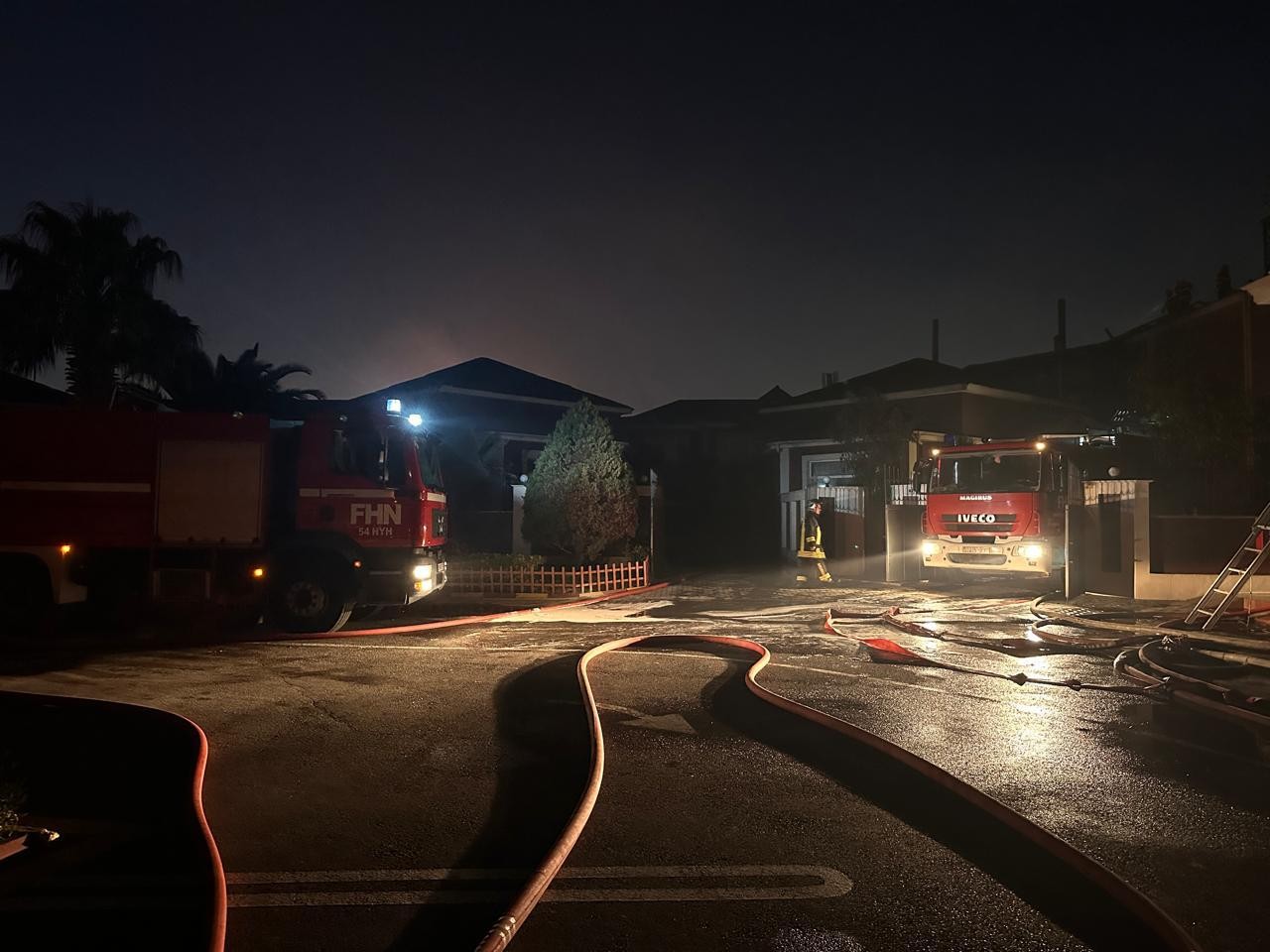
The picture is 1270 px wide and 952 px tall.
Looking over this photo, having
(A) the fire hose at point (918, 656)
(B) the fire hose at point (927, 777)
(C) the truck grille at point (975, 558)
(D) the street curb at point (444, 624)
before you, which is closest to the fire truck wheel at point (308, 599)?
(D) the street curb at point (444, 624)

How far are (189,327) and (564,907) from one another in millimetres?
20714

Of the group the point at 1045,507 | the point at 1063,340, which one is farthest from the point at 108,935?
the point at 1063,340

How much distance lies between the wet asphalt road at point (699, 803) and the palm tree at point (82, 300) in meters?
12.3

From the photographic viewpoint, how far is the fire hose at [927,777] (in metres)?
3.29

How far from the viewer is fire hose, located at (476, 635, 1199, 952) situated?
10.8 ft

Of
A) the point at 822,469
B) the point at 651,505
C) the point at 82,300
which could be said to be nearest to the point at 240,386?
the point at 82,300

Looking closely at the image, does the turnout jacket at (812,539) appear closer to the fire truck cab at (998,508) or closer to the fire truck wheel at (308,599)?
the fire truck cab at (998,508)

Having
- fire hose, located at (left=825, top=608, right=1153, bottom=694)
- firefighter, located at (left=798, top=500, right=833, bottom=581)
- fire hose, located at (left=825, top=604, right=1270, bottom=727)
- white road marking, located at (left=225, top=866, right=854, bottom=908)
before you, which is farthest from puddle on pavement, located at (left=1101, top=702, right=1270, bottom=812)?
firefighter, located at (left=798, top=500, right=833, bottom=581)

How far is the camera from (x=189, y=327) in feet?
68.9

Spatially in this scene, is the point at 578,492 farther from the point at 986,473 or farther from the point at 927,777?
the point at 927,777

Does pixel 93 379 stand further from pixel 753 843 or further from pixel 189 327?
pixel 753 843

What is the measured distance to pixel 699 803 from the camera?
500cm

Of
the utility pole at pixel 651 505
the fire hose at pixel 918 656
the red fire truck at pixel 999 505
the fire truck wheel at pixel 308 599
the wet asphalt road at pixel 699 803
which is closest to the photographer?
the wet asphalt road at pixel 699 803

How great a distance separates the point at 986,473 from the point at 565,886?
13896mm
